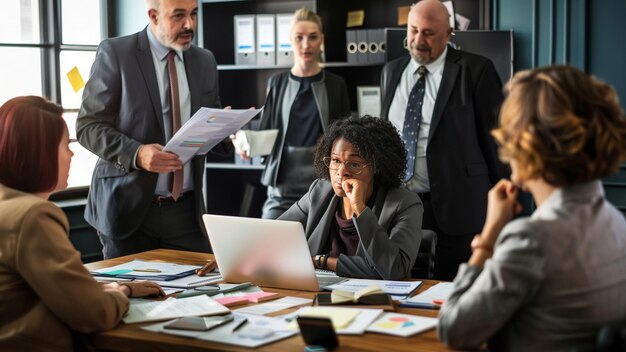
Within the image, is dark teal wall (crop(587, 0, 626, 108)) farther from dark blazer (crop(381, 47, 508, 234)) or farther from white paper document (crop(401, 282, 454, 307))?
white paper document (crop(401, 282, 454, 307))

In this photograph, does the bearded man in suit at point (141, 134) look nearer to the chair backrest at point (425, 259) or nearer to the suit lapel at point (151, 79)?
the suit lapel at point (151, 79)

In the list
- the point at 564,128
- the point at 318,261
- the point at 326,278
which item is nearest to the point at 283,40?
the point at 318,261

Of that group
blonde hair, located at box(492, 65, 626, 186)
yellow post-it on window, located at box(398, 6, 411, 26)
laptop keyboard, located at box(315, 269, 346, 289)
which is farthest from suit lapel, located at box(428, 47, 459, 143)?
blonde hair, located at box(492, 65, 626, 186)

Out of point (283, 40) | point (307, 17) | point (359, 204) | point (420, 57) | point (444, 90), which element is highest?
point (307, 17)

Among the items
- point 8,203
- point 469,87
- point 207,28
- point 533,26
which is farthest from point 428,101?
point 8,203

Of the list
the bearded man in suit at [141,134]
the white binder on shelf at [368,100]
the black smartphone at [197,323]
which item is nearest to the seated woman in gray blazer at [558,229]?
the black smartphone at [197,323]

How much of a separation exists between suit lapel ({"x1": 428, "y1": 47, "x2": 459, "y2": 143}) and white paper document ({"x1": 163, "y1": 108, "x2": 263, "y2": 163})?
101 cm

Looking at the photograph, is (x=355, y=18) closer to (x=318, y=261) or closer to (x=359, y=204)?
(x=359, y=204)

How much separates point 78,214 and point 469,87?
2.39 meters

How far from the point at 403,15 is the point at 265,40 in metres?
0.86

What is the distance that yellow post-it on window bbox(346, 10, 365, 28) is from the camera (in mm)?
5090

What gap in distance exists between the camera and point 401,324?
197 cm

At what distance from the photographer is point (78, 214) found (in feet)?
15.7

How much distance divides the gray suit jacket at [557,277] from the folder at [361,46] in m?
3.29
